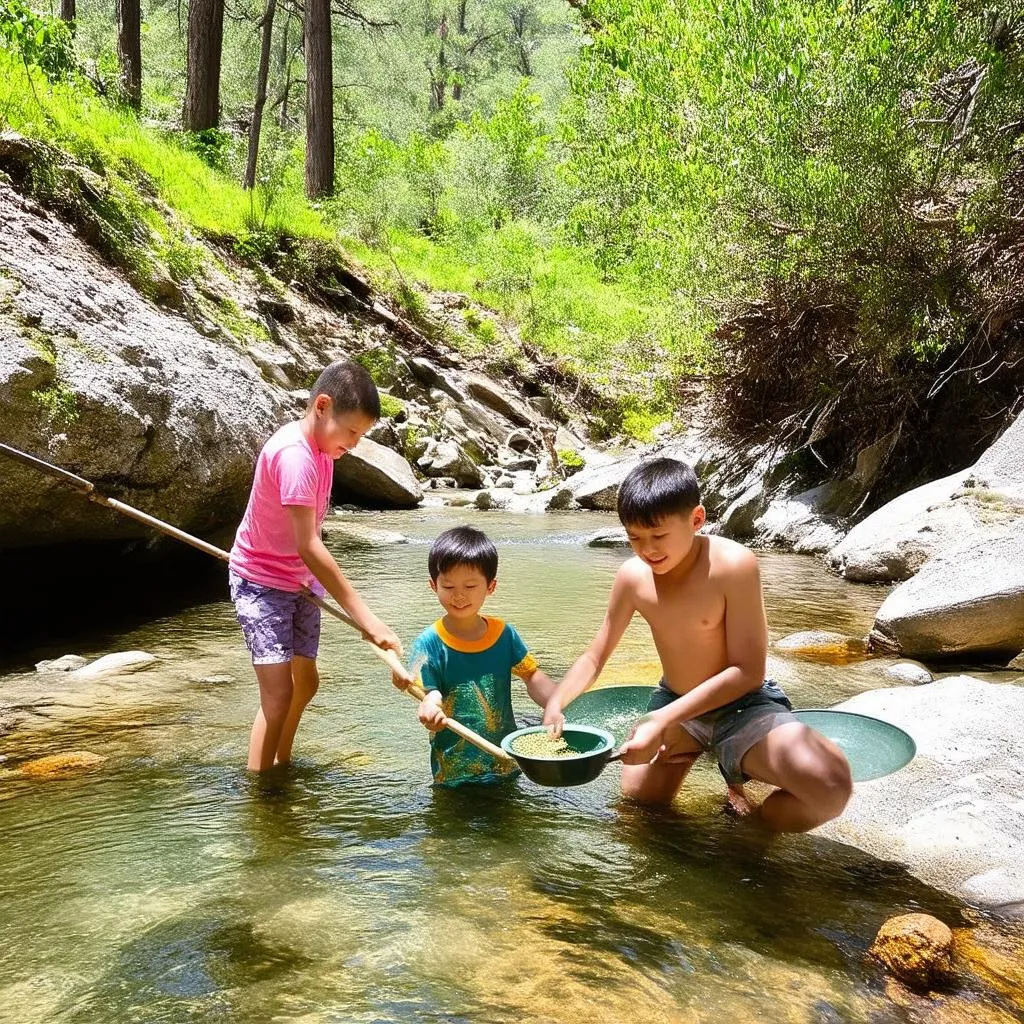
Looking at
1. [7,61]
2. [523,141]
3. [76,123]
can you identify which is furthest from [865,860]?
[523,141]

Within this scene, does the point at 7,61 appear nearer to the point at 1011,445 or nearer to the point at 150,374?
the point at 150,374

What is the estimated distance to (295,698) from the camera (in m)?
3.22

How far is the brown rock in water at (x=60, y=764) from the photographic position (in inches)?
119

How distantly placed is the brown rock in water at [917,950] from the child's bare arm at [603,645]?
3.29 feet

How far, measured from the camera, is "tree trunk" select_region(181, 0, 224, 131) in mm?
13414

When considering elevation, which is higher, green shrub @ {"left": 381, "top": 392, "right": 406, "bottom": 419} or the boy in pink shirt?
green shrub @ {"left": 381, "top": 392, "right": 406, "bottom": 419}

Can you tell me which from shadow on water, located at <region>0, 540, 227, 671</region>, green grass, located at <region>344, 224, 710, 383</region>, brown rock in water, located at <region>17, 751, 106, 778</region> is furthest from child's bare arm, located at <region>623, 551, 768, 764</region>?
green grass, located at <region>344, 224, 710, 383</region>

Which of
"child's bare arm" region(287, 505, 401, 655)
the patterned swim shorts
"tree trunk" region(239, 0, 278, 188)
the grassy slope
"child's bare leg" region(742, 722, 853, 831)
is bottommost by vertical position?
"child's bare leg" region(742, 722, 853, 831)

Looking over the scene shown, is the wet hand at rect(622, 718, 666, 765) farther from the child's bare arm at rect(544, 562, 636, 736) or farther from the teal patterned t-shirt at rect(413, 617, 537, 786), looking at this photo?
the teal patterned t-shirt at rect(413, 617, 537, 786)

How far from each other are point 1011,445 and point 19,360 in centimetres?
566

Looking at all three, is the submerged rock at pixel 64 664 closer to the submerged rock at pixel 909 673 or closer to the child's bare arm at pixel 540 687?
the child's bare arm at pixel 540 687

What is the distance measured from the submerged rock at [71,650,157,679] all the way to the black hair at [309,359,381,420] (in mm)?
1959

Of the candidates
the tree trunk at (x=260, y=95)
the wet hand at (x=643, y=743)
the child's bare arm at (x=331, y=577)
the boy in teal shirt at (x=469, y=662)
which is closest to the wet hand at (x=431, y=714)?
the boy in teal shirt at (x=469, y=662)

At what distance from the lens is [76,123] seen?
28.0ft
